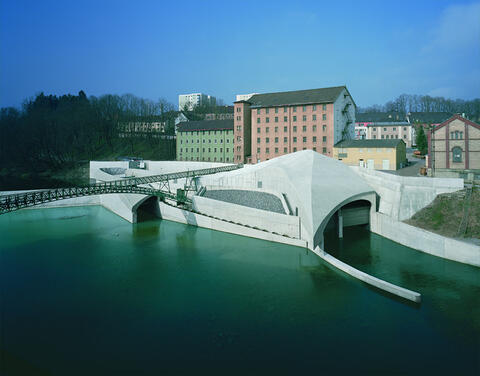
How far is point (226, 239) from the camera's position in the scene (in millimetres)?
33875

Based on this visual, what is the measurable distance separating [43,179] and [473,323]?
83766 millimetres

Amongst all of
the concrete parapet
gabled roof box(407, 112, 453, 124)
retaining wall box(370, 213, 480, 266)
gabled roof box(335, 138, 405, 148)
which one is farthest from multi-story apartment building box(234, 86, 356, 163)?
the concrete parapet

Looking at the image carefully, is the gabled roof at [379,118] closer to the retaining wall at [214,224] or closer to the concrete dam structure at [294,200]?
the concrete dam structure at [294,200]

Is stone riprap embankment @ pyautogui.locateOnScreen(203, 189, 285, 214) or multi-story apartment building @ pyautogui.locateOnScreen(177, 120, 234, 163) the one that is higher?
multi-story apartment building @ pyautogui.locateOnScreen(177, 120, 234, 163)

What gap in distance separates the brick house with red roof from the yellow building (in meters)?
6.81

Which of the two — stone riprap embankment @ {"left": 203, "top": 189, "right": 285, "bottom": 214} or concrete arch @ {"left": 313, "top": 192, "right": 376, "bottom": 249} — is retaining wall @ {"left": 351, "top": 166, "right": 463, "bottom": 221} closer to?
concrete arch @ {"left": 313, "top": 192, "right": 376, "bottom": 249}

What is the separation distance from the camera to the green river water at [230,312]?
49.1ft

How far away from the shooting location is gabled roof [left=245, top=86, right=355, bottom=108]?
5541cm

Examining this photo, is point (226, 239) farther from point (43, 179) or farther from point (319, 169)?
point (43, 179)

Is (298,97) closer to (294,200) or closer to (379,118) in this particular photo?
(294,200)

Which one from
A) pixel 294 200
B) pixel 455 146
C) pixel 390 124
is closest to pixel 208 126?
pixel 294 200

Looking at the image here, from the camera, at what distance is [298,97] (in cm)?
5859

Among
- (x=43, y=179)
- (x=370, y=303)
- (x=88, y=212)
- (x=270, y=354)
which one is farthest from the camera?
(x=43, y=179)

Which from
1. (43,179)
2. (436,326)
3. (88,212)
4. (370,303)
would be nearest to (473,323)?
(436,326)
